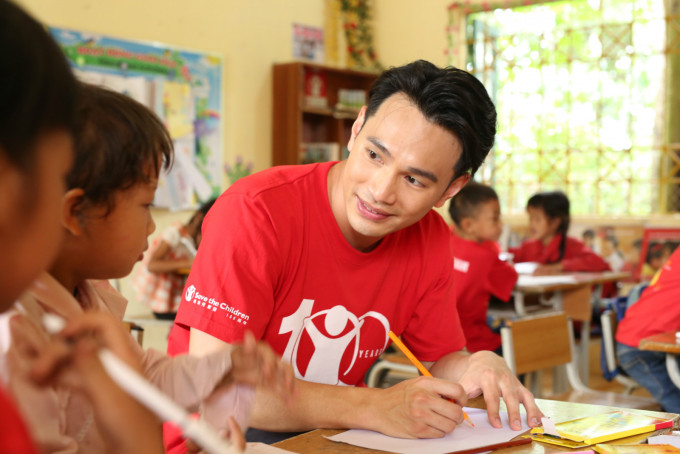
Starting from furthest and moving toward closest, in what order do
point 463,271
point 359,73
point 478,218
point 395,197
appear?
1. point 359,73
2. point 478,218
3. point 463,271
4. point 395,197

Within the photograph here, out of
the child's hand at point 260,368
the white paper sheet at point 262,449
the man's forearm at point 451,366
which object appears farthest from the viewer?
the man's forearm at point 451,366

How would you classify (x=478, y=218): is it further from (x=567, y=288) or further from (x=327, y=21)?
(x=327, y=21)

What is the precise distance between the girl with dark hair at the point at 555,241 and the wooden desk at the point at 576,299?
14.6 inches

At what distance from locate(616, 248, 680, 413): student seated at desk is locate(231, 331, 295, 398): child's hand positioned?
2175 millimetres

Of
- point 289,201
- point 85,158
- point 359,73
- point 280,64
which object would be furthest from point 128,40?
point 85,158

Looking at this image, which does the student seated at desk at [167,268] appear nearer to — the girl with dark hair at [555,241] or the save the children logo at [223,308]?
the girl with dark hair at [555,241]

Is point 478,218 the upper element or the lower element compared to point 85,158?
lower

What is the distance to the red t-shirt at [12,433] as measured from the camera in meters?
0.45

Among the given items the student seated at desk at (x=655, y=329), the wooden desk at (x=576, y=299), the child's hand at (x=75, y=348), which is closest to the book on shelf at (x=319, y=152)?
the wooden desk at (x=576, y=299)

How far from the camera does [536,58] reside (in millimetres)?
6055

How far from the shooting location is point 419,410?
3.82 feet

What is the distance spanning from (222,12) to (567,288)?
3.15 metres

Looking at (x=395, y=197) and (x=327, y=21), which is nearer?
(x=395, y=197)

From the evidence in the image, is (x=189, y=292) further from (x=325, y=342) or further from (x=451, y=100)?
(x=451, y=100)
